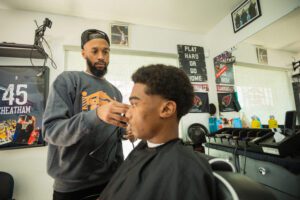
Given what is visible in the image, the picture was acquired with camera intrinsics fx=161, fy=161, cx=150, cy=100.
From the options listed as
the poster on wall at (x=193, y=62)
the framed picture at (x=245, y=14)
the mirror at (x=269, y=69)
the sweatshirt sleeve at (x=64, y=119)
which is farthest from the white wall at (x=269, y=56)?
the sweatshirt sleeve at (x=64, y=119)

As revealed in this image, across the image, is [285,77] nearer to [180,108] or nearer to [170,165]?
[180,108]

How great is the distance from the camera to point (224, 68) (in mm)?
2459

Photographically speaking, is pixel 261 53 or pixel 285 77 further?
pixel 261 53

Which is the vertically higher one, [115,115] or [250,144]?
[115,115]

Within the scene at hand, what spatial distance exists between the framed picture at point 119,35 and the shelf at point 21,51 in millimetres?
934

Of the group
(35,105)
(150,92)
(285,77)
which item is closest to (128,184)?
(150,92)

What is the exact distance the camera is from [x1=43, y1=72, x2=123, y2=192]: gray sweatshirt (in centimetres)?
75

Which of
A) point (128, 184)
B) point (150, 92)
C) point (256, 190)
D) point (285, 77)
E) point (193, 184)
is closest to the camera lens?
point (256, 190)

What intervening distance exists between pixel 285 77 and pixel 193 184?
5.45 feet

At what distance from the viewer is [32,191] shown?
191 cm

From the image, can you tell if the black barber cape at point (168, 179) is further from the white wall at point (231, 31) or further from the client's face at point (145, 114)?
the white wall at point (231, 31)

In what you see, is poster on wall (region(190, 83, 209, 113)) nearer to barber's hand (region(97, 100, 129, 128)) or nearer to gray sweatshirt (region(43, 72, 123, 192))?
gray sweatshirt (region(43, 72, 123, 192))

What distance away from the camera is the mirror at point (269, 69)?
155cm

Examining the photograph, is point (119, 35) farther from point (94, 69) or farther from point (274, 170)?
point (274, 170)
